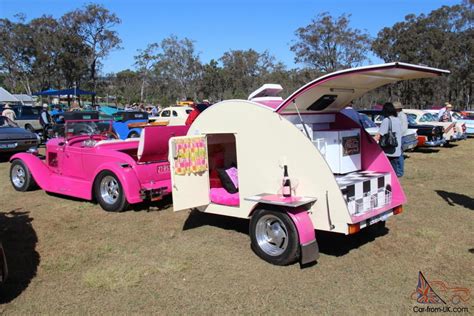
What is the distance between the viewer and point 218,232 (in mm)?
6340

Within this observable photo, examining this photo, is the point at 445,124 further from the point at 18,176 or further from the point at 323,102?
the point at 18,176

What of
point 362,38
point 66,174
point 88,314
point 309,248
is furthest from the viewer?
Result: point 362,38

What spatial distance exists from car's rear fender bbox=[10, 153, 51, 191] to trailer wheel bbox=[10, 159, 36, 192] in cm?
11

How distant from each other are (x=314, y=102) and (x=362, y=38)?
117 feet

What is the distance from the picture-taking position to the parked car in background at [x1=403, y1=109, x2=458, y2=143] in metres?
16.8

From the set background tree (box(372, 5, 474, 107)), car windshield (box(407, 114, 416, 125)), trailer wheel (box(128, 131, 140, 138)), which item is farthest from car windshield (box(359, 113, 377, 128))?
background tree (box(372, 5, 474, 107))

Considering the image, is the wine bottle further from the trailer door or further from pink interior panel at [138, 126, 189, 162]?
pink interior panel at [138, 126, 189, 162]

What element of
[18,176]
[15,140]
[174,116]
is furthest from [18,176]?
[174,116]

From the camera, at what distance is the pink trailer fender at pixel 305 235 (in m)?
4.69

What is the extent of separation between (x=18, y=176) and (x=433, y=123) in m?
14.9

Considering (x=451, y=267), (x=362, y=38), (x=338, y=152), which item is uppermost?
(x=362, y=38)

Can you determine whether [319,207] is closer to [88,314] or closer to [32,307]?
[88,314]

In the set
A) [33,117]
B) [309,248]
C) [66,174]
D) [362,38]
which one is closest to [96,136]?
[66,174]

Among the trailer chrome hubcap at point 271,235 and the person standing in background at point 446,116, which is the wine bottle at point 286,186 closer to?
the trailer chrome hubcap at point 271,235
